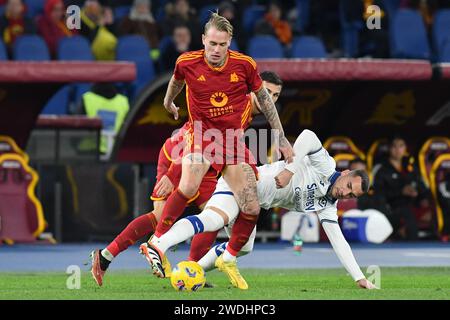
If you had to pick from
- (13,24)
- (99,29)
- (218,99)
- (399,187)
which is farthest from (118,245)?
(99,29)

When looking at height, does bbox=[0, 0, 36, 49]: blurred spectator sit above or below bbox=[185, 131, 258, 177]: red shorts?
above

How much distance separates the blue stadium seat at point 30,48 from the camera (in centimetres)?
2044

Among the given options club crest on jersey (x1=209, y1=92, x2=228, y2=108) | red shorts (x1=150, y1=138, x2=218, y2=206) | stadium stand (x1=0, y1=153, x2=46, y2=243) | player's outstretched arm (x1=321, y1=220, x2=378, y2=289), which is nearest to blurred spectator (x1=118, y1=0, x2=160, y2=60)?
stadium stand (x1=0, y1=153, x2=46, y2=243)

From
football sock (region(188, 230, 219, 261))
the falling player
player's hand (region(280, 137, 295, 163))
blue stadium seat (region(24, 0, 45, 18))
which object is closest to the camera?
player's hand (region(280, 137, 295, 163))

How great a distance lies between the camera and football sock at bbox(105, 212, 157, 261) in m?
11.1

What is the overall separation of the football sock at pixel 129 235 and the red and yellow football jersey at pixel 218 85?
118 cm

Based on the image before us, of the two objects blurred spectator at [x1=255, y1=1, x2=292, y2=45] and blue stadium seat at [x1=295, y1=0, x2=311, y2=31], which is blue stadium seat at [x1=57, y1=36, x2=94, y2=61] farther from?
blue stadium seat at [x1=295, y1=0, x2=311, y2=31]

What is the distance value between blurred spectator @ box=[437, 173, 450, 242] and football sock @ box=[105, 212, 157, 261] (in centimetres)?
876

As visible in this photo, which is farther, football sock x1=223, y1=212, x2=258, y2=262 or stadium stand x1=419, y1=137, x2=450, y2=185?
stadium stand x1=419, y1=137, x2=450, y2=185

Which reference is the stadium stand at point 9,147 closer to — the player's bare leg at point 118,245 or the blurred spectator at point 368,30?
the blurred spectator at point 368,30

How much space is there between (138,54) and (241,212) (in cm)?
1064

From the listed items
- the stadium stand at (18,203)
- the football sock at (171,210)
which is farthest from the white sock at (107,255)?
the stadium stand at (18,203)

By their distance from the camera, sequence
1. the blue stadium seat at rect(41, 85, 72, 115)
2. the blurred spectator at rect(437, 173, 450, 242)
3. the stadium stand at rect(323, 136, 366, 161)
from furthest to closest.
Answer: the blue stadium seat at rect(41, 85, 72, 115) → the stadium stand at rect(323, 136, 366, 161) → the blurred spectator at rect(437, 173, 450, 242)
